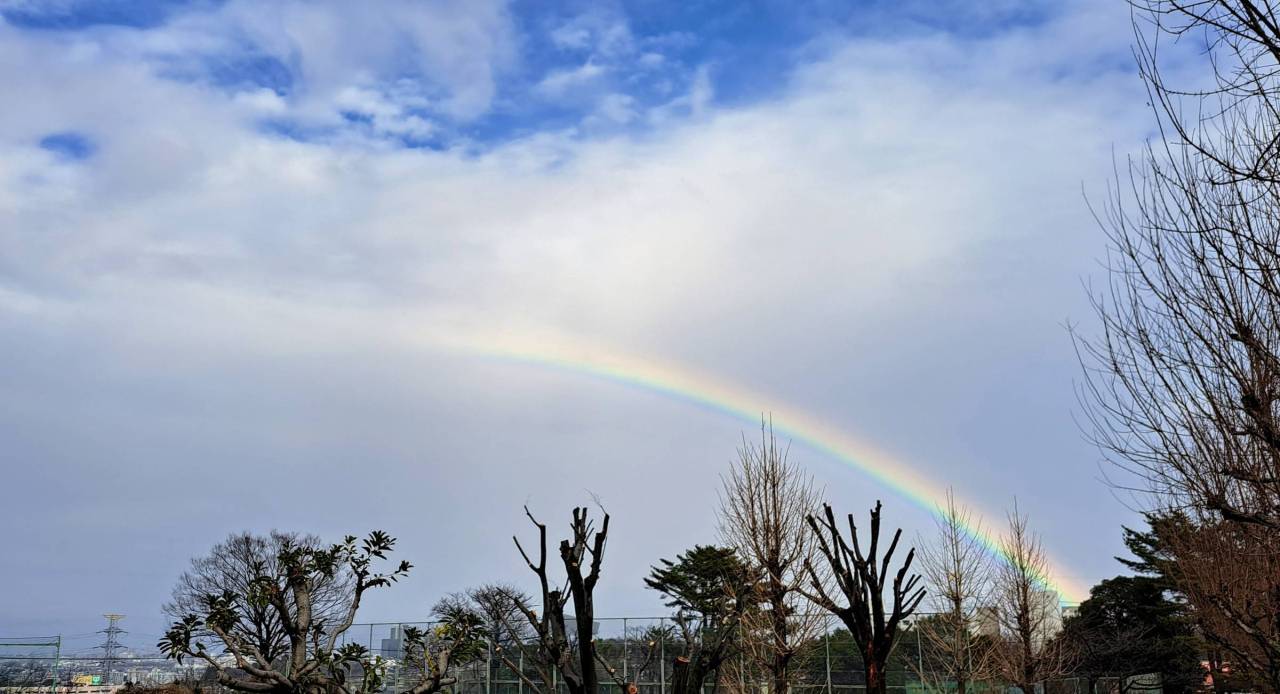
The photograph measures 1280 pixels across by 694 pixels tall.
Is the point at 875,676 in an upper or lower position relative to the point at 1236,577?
Result: lower

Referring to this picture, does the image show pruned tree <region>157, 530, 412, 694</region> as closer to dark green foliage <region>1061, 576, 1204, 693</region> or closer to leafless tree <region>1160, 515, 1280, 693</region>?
leafless tree <region>1160, 515, 1280, 693</region>

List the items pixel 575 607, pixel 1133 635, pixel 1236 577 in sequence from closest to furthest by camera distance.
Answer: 1. pixel 575 607
2. pixel 1236 577
3. pixel 1133 635

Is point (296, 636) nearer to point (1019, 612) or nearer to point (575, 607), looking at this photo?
point (575, 607)

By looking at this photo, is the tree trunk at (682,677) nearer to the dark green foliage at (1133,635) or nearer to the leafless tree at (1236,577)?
the leafless tree at (1236,577)

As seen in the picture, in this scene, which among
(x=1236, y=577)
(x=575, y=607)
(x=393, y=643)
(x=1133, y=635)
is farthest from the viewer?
(x=1133, y=635)

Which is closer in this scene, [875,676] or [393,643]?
[875,676]

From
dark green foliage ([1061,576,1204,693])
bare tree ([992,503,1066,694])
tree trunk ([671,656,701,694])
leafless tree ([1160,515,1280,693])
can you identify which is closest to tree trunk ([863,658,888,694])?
tree trunk ([671,656,701,694])

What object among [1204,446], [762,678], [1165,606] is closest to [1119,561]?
[1165,606]

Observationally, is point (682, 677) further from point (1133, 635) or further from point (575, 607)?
point (1133, 635)

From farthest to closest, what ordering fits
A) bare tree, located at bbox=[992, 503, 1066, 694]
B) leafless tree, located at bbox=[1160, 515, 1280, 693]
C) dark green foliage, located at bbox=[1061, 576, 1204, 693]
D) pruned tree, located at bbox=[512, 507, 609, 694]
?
dark green foliage, located at bbox=[1061, 576, 1204, 693] < bare tree, located at bbox=[992, 503, 1066, 694] < leafless tree, located at bbox=[1160, 515, 1280, 693] < pruned tree, located at bbox=[512, 507, 609, 694]

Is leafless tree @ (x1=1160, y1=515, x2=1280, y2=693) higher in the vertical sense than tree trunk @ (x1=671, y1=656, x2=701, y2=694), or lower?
higher

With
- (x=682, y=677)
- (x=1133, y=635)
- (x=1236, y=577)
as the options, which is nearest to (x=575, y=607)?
(x=682, y=677)

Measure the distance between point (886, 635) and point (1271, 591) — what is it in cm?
594

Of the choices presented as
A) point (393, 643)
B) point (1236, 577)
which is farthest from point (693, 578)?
point (1236, 577)
